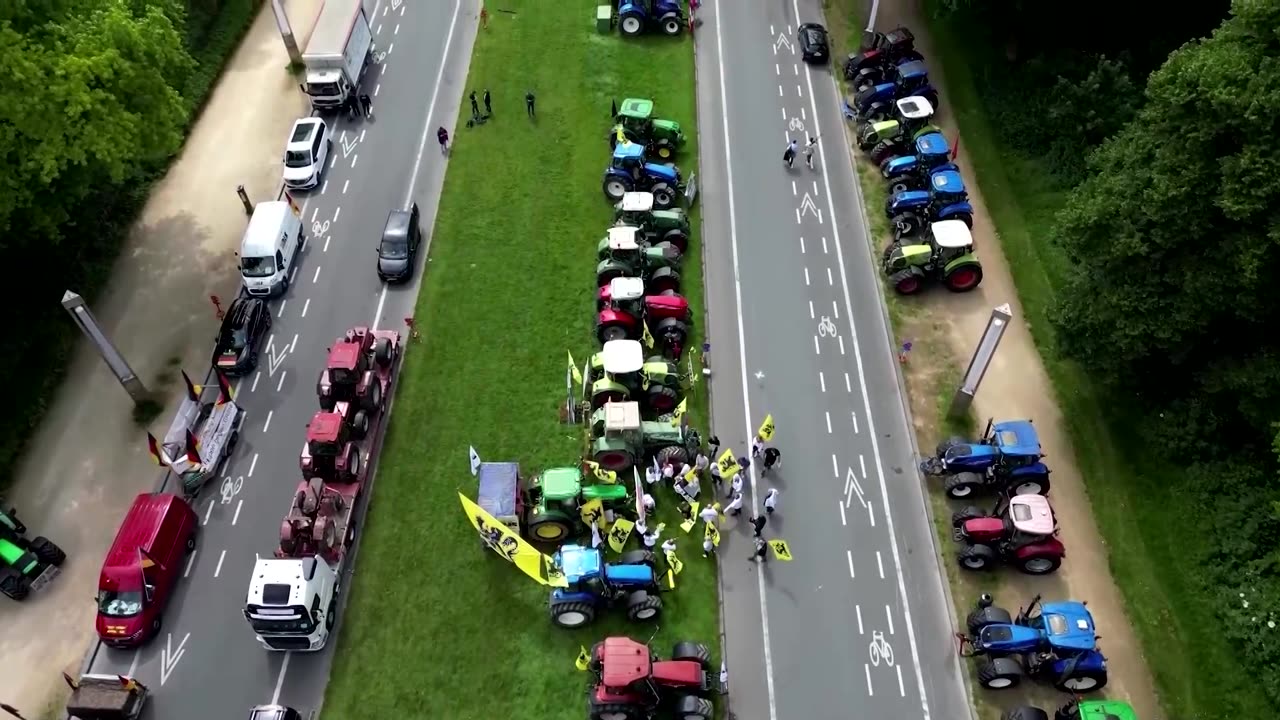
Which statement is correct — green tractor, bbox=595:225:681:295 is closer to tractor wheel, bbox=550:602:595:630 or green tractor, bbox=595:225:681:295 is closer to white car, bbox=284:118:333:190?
tractor wheel, bbox=550:602:595:630

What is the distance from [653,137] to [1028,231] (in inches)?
622

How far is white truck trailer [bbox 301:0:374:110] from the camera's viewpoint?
127 ft

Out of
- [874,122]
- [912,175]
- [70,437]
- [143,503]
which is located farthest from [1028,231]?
[70,437]

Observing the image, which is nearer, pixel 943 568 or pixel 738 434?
pixel 943 568

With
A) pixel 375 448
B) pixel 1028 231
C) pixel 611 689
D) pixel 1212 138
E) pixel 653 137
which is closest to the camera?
pixel 611 689

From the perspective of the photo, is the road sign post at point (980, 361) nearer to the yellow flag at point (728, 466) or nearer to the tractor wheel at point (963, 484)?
the tractor wheel at point (963, 484)

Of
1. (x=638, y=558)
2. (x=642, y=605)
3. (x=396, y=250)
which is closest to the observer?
(x=642, y=605)

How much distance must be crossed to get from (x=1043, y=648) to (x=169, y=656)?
23.7m

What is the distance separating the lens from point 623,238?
31781 mm

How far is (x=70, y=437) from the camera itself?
28.7m

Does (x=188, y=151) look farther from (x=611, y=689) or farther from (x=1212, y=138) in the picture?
(x=1212, y=138)

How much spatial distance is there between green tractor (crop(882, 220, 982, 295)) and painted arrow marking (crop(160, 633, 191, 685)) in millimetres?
26296

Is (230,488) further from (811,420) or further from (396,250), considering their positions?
(811,420)

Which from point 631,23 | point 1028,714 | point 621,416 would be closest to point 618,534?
point 621,416
